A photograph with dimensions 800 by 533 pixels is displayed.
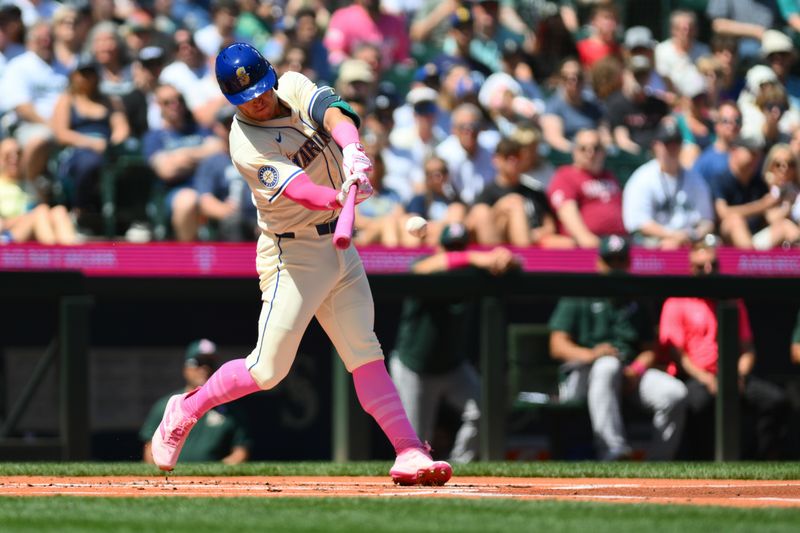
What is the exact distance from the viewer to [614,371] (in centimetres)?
890

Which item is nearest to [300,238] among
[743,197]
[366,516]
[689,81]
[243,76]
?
[243,76]

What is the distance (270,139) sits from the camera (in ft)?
19.6

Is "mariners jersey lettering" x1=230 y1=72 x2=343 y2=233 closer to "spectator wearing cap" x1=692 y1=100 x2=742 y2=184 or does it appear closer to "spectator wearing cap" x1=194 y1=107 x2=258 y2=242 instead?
"spectator wearing cap" x1=194 y1=107 x2=258 y2=242

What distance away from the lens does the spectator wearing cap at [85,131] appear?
32.8ft

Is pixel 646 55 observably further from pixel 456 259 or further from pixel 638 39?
pixel 456 259

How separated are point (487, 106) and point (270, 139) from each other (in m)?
6.18

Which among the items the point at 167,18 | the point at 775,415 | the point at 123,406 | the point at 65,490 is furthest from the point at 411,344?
the point at 167,18

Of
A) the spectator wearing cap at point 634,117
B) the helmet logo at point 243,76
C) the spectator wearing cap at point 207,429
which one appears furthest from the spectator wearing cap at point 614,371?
the helmet logo at point 243,76

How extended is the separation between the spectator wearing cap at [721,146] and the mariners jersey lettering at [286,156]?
19.0 feet

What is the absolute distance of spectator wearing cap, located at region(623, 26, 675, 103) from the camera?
12.8m

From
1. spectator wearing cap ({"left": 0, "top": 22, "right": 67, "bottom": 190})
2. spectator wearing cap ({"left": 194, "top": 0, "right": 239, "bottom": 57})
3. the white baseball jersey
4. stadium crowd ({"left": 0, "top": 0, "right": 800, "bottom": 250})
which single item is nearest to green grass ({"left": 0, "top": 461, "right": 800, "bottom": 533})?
the white baseball jersey

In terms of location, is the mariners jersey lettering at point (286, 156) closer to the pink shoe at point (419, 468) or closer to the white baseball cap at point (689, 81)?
the pink shoe at point (419, 468)

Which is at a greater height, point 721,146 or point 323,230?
point 721,146

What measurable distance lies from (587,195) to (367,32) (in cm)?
290
